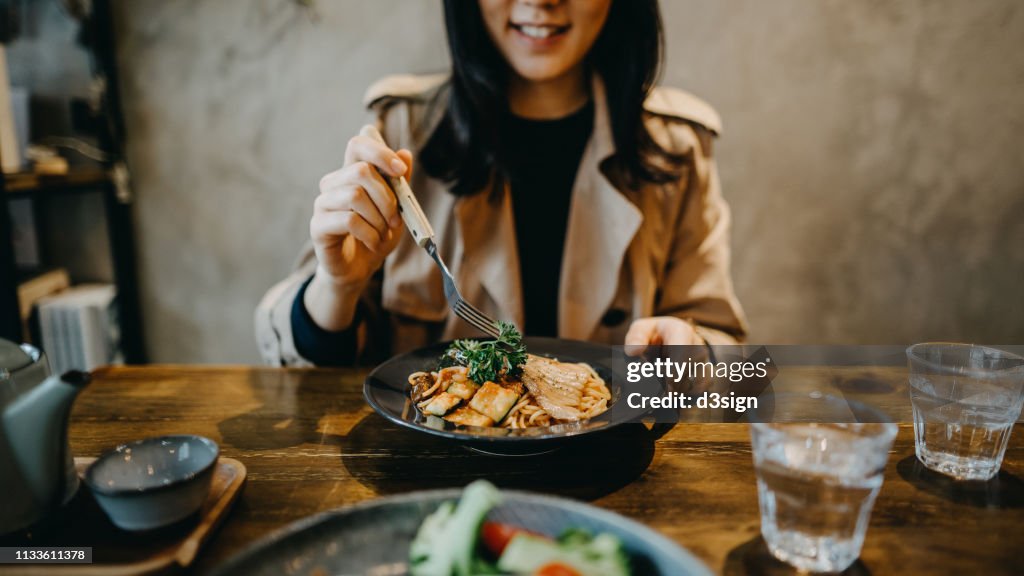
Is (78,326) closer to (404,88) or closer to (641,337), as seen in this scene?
(404,88)

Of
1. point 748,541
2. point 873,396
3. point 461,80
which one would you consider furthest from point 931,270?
point 748,541

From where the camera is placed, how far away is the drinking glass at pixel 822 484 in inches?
27.0

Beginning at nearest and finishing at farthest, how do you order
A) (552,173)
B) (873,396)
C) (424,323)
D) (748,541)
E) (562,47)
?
(748,541) → (873,396) → (562,47) → (424,323) → (552,173)

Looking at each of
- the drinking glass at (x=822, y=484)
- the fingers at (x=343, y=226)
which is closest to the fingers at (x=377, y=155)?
the fingers at (x=343, y=226)

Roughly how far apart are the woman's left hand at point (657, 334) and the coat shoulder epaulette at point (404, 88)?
3.19ft

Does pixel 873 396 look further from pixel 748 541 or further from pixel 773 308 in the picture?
pixel 773 308

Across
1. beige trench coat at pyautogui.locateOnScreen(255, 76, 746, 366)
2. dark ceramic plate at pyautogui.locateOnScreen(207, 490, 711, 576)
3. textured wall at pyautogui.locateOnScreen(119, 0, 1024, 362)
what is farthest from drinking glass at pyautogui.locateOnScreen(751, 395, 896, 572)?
textured wall at pyautogui.locateOnScreen(119, 0, 1024, 362)

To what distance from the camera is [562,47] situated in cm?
160

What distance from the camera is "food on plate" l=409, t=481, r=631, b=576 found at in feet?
1.90

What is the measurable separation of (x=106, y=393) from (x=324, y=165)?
1509 mm

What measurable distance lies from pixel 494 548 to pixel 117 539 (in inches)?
17.7

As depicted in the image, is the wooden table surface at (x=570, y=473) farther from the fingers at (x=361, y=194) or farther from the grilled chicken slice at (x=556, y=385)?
the fingers at (x=361, y=194)

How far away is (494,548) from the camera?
63cm

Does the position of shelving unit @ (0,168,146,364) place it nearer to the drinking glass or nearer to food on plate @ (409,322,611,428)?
food on plate @ (409,322,611,428)
